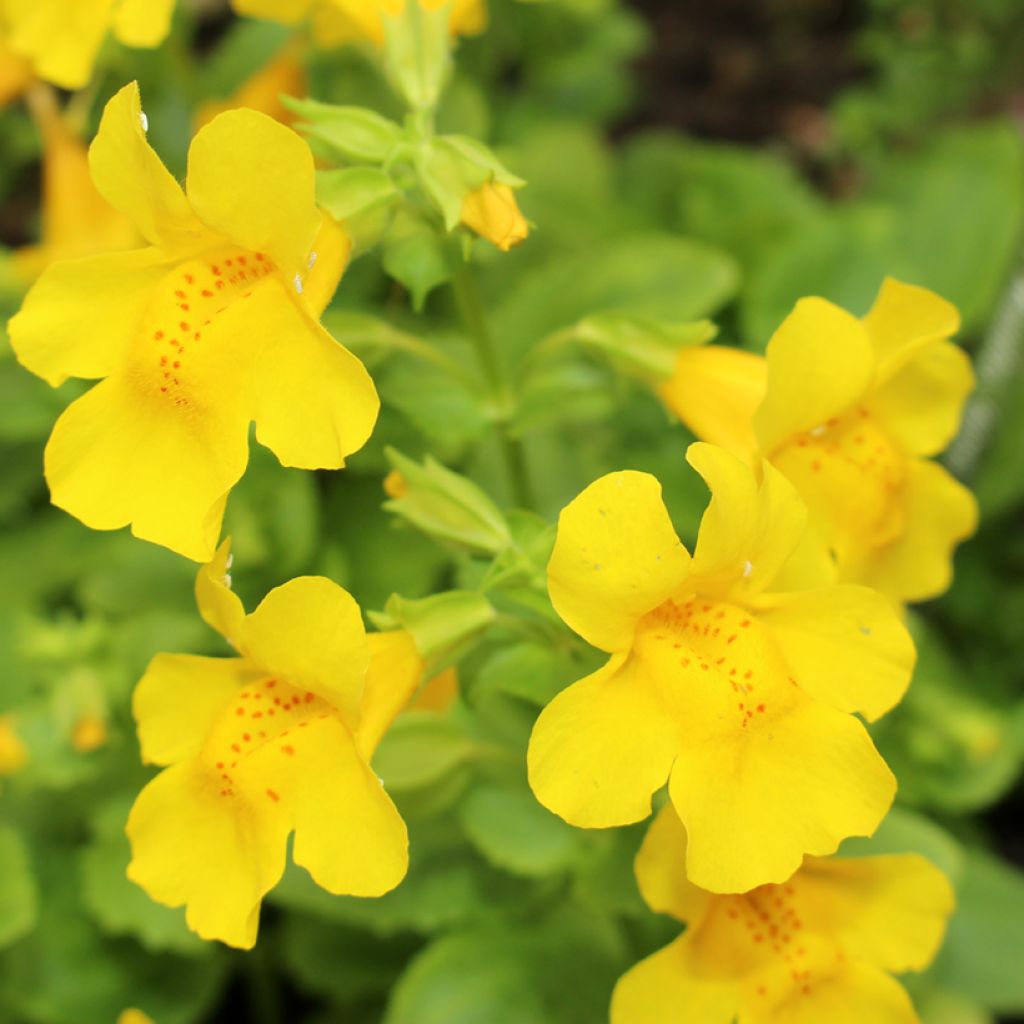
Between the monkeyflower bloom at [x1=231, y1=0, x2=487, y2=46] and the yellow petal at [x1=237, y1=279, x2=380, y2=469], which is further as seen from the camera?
the monkeyflower bloom at [x1=231, y1=0, x2=487, y2=46]

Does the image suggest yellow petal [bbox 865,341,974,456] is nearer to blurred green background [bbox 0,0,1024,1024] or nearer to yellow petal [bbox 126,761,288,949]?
blurred green background [bbox 0,0,1024,1024]

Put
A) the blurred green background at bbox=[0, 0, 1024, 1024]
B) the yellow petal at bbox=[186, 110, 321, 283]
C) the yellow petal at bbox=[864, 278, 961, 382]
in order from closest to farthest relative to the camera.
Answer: the yellow petal at bbox=[186, 110, 321, 283]
the yellow petal at bbox=[864, 278, 961, 382]
the blurred green background at bbox=[0, 0, 1024, 1024]

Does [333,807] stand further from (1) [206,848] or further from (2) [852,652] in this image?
(2) [852,652]

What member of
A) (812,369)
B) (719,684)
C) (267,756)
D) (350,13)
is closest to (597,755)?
(719,684)

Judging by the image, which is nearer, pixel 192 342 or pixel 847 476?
pixel 192 342

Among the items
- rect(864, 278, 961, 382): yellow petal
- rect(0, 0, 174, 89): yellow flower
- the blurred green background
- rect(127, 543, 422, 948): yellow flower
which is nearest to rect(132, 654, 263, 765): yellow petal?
rect(127, 543, 422, 948): yellow flower

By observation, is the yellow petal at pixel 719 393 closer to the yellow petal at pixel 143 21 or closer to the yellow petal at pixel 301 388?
the yellow petal at pixel 301 388
